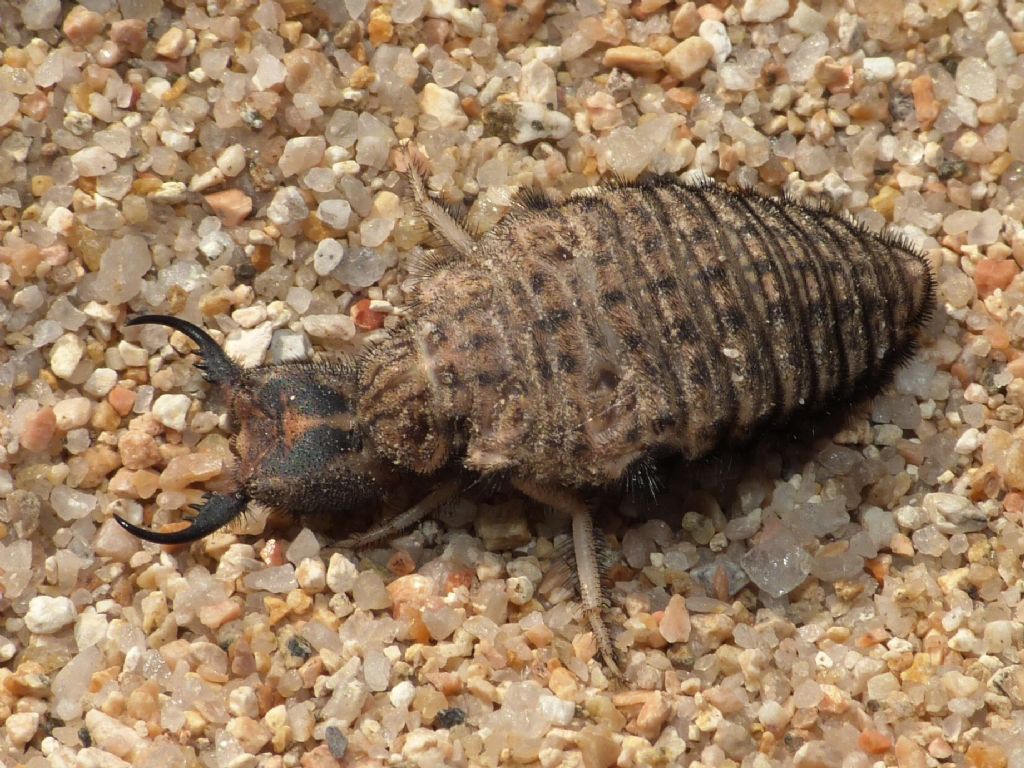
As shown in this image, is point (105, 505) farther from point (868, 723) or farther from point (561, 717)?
point (868, 723)

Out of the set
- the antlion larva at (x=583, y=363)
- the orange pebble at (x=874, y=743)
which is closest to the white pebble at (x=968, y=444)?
the antlion larva at (x=583, y=363)

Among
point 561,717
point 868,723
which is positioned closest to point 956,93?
point 868,723

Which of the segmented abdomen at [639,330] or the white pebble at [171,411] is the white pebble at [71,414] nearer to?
the white pebble at [171,411]

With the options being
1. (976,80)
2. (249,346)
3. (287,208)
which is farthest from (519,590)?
(976,80)

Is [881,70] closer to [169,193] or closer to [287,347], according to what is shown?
[287,347]

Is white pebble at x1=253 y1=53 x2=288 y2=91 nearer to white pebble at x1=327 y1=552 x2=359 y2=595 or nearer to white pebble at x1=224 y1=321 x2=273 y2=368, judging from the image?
white pebble at x1=224 y1=321 x2=273 y2=368

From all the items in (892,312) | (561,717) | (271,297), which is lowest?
(561,717)
